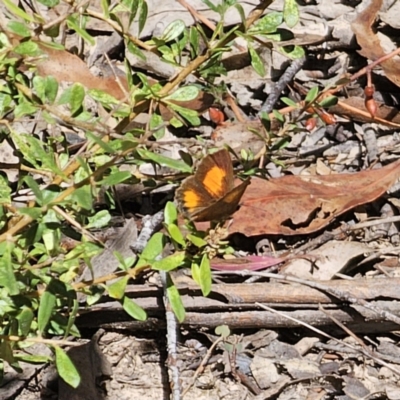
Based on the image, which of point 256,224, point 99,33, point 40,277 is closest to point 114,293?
point 40,277

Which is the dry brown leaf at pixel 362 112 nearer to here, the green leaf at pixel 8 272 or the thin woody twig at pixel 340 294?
the thin woody twig at pixel 340 294

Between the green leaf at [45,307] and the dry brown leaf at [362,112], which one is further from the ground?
the green leaf at [45,307]

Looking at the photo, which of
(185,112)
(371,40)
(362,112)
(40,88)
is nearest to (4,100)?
(40,88)

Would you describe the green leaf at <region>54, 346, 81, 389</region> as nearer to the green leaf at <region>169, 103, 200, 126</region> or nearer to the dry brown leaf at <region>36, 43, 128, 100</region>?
the green leaf at <region>169, 103, 200, 126</region>

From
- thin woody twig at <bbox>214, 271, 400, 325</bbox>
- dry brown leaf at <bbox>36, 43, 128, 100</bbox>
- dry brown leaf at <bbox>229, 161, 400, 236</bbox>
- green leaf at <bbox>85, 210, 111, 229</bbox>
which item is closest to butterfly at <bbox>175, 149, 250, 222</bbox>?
green leaf at <bbox>85, 210, 111, 229</bbox>

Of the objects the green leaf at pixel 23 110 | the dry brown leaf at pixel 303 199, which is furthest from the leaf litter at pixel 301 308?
the green leaf at pixel 23 110

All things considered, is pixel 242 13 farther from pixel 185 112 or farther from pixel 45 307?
pixel 45 307
